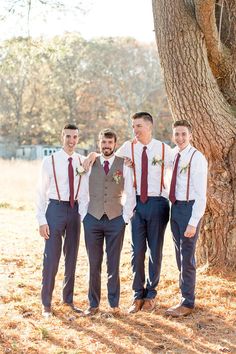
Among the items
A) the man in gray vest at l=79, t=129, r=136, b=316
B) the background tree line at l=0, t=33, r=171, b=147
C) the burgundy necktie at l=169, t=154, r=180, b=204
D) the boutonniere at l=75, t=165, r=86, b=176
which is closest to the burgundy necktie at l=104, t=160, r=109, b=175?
the man in gray vest at l=79, t=129, r=136, b=316

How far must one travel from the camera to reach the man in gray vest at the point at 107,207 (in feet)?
18.4

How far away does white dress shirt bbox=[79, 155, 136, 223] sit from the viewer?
5.70m

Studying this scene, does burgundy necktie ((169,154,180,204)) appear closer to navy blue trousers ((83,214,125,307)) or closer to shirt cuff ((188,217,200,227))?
shirt cuff ((188,217,200,227))

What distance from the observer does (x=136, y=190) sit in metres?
5.87

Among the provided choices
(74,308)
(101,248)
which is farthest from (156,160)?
(74,308)

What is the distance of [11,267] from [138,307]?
3.03m

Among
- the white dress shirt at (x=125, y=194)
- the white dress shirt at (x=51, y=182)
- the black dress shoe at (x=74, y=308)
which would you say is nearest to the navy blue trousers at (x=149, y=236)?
the white dress shirt at (x=125, y=194)

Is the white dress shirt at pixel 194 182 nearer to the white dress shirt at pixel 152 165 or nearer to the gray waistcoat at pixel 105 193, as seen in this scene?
the white dress shirt at pixel 152 165

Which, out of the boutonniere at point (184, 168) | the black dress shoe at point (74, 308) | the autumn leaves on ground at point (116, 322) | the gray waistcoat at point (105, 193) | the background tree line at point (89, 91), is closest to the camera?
the autumn leaves on ground at point (116, 322)

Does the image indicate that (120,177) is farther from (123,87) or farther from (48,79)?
(48,79)

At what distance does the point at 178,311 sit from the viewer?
584 cm

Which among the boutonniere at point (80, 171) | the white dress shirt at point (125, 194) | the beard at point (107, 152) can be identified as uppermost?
the beard at point (107, 152)

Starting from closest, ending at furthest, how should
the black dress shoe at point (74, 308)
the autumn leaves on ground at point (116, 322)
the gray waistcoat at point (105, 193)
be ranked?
the autumn leaves on ground at point (116, 322)
the gray waistcoat at point (105, 193)
the black dress shoe at point (74, 308)

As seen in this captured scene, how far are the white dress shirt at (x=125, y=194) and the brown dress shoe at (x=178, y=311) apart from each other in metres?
1.08
